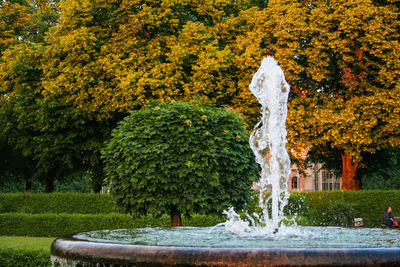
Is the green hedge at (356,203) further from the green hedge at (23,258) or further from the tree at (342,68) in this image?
the green hedge at (23,258)

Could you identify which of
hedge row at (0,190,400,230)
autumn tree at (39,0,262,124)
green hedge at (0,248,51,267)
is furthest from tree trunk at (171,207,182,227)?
autumn tree at (39,0,262,124)

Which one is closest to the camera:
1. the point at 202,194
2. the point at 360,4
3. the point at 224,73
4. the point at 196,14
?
the point at 202,194

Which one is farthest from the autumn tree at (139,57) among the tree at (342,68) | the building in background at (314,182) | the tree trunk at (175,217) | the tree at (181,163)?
the building in background at (314,182)

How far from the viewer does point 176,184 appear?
478 inches

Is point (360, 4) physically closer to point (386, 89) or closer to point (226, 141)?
point (386, 89)

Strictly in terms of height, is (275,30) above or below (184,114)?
above

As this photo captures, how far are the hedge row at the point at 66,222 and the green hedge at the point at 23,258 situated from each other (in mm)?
8420

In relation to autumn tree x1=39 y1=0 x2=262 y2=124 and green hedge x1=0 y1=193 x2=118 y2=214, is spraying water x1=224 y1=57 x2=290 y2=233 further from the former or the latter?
green hedge x1=0 y1=193 x2=118 y2=214

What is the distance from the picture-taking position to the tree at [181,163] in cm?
1199

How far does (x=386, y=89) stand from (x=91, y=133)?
14.5 m

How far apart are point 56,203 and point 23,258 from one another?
14.3 metres

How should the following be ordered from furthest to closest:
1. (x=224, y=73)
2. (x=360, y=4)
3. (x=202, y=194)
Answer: (x=224, y=73), (x=360, y=4), (x=202, y=194)

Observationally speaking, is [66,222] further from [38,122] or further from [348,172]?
[348,172]

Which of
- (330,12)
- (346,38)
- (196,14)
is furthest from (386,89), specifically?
(196,14)
